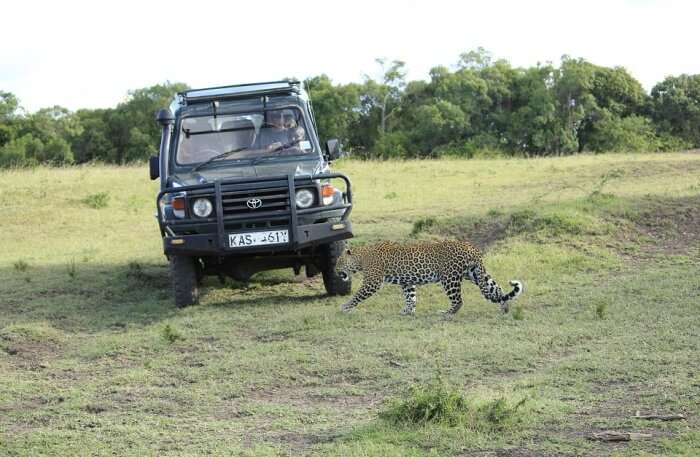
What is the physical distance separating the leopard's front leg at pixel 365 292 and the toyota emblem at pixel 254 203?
3.84 ft

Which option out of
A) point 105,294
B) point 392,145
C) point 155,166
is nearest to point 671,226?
point 155,166

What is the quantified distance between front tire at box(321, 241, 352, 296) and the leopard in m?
0.65

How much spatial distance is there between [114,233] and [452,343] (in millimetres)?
9106

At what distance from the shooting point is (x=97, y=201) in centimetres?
1803

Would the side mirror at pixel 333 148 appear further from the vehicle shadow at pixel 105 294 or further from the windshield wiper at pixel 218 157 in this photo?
the vehicle shadow at pixel 105 294

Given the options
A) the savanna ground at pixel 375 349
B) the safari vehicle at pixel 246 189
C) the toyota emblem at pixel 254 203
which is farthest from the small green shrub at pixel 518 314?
the toyota emblem at pixel 254 203

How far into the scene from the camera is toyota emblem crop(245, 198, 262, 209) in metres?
9.06

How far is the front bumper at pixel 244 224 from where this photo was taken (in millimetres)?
9002

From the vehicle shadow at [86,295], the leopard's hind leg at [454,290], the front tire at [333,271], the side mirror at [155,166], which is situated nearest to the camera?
the leopard's hind leg at [454,290]

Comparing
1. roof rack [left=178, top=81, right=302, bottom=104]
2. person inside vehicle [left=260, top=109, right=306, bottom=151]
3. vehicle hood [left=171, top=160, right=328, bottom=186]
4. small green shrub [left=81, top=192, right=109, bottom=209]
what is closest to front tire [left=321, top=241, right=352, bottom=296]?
vehicle hood [left=171, top=160, right=328, bottom=186]

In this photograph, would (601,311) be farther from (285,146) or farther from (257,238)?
(285,146)

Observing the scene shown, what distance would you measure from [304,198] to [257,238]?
1.90 feet

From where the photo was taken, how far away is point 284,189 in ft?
29.8

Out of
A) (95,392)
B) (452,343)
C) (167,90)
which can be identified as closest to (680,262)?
(452,343)
